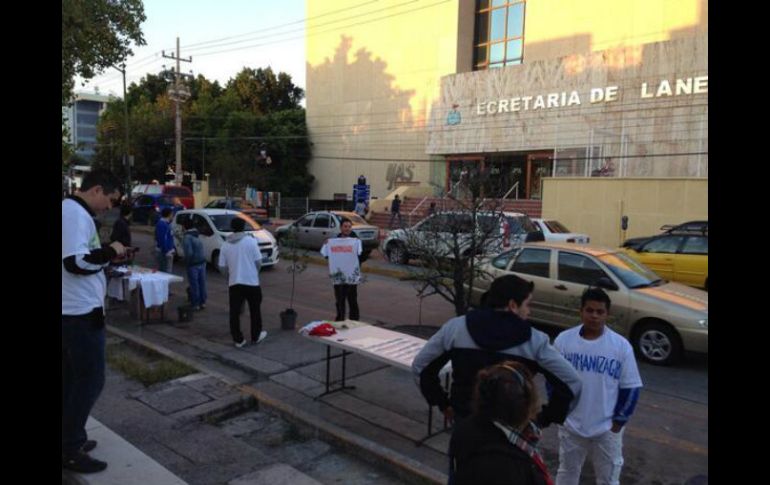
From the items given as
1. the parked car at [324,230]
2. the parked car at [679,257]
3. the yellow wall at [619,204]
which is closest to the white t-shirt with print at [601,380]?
the parked car at [679,257]

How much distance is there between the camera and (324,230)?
64.0 ft

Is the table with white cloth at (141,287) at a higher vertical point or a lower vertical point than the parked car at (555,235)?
lower

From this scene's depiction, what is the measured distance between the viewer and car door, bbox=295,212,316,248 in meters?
19.9

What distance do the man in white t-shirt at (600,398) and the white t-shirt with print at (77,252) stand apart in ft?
10.6

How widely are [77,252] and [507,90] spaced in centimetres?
2880

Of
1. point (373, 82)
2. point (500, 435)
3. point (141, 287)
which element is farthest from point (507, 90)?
point (500, 435)

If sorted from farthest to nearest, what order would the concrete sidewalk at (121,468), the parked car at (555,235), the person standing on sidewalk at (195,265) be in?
the parked car at (555,235)
the person standing on sidewalk at (195,265)
the concrete sidewalk at (121,468)

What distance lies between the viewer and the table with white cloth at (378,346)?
5121 mm

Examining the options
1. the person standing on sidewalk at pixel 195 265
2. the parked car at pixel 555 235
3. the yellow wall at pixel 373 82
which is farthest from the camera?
the yellow wall at pixel 373 82

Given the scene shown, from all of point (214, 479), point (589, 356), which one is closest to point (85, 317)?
point (214, 479)

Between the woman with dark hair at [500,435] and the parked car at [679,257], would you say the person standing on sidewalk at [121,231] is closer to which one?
the woman with dark hair at [500,435]

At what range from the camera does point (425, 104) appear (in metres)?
35.5
